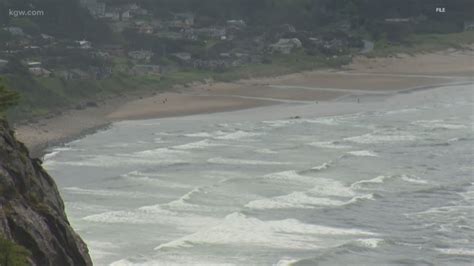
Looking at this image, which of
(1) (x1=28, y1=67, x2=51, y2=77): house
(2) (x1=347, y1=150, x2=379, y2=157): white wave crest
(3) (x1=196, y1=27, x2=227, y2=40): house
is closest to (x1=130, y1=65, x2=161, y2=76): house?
(1) (x1=28, y1=67, x2=51, y2=77): house

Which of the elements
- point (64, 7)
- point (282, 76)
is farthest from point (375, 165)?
point (64, 7)

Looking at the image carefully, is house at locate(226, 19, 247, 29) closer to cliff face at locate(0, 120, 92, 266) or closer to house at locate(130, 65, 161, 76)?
house at locate(130, 65, 161, 76)

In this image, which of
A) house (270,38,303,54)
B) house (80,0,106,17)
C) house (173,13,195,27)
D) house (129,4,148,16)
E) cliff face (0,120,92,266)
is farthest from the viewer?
house (129,4,148,16)

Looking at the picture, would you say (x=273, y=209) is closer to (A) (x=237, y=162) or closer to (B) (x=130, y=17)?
(A) (x=237, y=162)

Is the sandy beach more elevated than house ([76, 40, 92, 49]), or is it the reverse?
house ([76, 40, 92, 49])

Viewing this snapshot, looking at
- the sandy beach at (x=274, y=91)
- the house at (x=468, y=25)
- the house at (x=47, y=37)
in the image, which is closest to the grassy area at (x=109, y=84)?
the sandy beach at (x=274, y=91)

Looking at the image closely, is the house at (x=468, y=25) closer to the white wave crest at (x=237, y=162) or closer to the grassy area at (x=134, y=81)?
the grassy area at (x=134, y=81)
